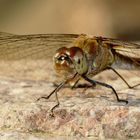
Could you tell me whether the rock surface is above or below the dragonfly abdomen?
below

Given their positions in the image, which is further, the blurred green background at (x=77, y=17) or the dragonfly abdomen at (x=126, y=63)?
the blurred green background at (x=77, y=17)

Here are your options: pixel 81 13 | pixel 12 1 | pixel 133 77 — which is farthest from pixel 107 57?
pixel 12 1

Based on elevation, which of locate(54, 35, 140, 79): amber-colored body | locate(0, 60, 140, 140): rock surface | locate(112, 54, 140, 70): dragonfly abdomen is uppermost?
locate(54, 35, 140, 79): amber-colored body

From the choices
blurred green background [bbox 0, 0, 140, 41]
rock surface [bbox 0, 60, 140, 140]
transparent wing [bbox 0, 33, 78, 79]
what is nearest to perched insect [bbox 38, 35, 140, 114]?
rock surface [bbox 0, 60, 140, 140]

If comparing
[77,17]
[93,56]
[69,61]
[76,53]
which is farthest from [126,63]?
[77,17]

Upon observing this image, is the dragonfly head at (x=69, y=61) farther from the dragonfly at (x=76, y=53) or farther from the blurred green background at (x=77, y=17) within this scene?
the blurred green background at (x=77, y=17)

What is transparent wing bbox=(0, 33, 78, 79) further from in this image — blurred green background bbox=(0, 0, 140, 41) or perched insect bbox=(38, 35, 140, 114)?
blurred green background bbox=(0, 0, 140, 41)

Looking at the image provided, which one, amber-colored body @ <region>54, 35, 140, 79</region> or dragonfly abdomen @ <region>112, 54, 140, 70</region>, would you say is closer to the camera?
amber-colored body @ <region>54, 35, 140, 79</region>

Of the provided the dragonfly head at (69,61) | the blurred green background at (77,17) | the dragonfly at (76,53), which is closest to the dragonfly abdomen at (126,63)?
the dragonfly at (76,53)
